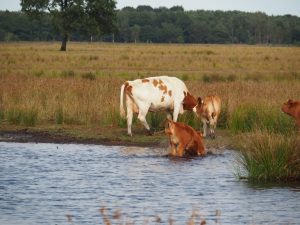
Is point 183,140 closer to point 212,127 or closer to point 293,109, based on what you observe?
point 212,127

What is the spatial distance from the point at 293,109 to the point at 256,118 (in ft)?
5.11

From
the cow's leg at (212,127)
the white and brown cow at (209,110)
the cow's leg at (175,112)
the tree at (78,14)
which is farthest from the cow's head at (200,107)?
the tree at (78,14)

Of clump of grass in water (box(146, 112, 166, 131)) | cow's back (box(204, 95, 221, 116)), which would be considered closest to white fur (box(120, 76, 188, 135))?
clump of grass in water (box(146, 112, 166, 131))

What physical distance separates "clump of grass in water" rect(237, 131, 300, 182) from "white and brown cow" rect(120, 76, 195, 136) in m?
5.04

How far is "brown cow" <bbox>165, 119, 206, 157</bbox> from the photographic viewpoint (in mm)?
14969

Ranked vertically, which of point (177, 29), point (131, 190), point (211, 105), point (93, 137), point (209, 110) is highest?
point (211, 105)

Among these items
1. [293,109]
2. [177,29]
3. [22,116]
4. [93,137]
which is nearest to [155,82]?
[93,137]

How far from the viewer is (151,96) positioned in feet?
59.1

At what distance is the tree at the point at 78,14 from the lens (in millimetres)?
77750

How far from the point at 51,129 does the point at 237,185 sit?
288 inches

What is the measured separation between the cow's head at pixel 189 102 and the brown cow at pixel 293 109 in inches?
84.8

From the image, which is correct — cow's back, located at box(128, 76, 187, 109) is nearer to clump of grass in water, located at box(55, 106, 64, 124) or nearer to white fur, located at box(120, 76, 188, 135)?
white fur, located at box(120, 76, 188, 135)

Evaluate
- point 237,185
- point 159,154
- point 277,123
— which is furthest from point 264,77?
point 237,185

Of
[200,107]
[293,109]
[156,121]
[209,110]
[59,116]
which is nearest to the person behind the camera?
[293,109]
